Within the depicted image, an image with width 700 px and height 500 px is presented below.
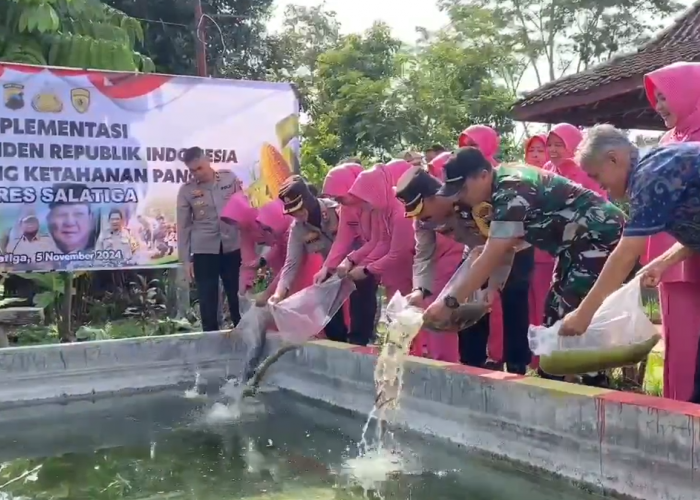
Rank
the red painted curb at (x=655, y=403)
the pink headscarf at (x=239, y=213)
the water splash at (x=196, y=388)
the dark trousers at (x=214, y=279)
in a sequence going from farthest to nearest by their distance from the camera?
the dark trousers at (x=214, y=279) < the pink headscarf at (x=239, y=213) < the water splash at (x=196, y=388) < the red painted curb at (x=655, y=403)

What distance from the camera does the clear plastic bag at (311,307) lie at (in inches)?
215

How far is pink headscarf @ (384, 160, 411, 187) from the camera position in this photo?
5461 millimetres

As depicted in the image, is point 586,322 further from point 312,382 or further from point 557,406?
point 312,382

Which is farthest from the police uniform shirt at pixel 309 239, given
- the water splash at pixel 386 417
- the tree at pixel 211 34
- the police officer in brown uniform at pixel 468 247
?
the tree at pixel 211 34

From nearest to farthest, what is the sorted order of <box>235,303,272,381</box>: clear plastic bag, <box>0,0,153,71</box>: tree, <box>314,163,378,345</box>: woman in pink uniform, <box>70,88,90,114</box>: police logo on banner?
<box>314,163,378,345</box>: woman in pink uniform, <box>235,303,272,381</box>: clear plastic bag, <box>70,88,90,114</box>: police logo on banner, <box>0,0,153,71</box>: tree

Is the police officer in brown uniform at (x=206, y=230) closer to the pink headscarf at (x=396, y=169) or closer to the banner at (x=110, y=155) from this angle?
the banner at (x=110, y=155)

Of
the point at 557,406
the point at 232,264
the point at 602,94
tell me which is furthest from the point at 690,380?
the point at 602,94

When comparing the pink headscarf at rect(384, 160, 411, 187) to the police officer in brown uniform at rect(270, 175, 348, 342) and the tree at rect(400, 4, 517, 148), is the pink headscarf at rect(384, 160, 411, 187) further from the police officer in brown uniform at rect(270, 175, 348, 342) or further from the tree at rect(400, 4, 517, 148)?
the tree at rect(400, 4, 517, 148)

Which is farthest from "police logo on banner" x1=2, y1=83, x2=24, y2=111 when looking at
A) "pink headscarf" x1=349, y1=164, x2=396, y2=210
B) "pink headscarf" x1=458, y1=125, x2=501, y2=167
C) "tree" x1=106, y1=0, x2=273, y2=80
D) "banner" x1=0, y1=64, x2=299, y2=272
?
"tree" x1=106, y1=0, x2=273, y2=80

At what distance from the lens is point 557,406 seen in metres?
3.59

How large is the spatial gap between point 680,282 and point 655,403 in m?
0.65

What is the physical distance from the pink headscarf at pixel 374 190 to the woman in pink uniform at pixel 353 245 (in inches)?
3.7

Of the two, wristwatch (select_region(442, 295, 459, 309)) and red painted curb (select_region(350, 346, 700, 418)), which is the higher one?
wristwatch (select_region(442, 295, 459, 309))

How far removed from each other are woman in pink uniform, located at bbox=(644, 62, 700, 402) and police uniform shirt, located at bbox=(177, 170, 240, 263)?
3.66m
